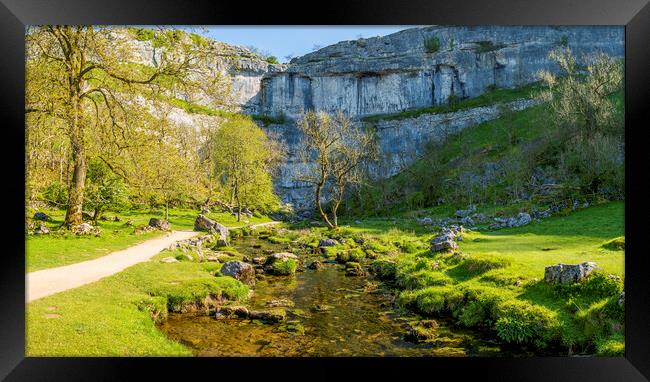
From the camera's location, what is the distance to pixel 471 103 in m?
62.8

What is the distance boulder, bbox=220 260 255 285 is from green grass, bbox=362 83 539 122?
189 feet

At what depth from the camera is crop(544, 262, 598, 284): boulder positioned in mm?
7910

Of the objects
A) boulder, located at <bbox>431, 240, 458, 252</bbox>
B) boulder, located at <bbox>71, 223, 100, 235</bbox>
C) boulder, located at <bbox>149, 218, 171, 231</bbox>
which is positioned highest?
boulder, located at <bbox>71, 223, 100, 235</bbox>

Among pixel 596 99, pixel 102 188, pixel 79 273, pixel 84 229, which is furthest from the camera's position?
pixel 596 99

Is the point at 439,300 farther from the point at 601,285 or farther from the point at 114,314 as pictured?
the point at 114,314

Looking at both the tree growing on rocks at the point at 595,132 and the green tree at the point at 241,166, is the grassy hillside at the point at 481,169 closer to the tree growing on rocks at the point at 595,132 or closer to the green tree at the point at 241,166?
the tree growing on rocks at the point at 595,132

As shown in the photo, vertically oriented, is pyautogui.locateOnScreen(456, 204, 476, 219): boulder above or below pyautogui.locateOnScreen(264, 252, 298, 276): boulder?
above

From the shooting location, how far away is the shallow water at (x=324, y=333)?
742 centimetres

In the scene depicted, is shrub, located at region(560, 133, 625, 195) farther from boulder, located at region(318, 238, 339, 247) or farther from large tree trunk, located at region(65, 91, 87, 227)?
large tree trunk, located at region(65, 91, 87, 227)

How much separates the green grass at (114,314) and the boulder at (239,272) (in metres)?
1.24

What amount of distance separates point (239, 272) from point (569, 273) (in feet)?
27.5

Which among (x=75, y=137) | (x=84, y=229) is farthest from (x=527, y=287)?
(x=84, y=229)

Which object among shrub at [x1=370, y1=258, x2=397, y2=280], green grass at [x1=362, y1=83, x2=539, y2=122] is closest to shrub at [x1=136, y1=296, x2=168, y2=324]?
shrub at [x1=370, y1=258, x2=397, y2=280]
